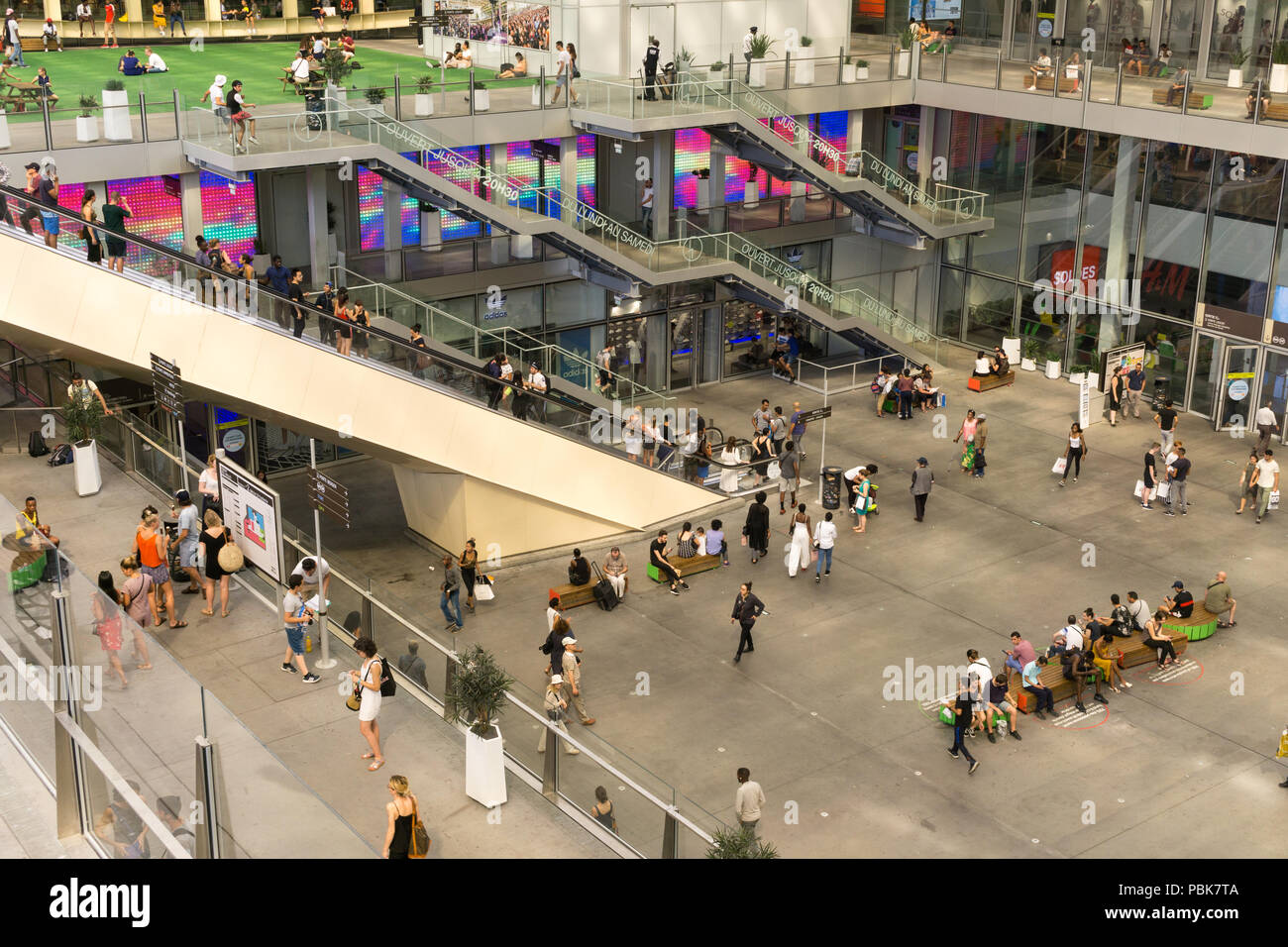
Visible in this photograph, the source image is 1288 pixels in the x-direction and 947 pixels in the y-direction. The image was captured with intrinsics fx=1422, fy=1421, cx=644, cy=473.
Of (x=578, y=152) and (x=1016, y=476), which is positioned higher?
(x=578, y=152)

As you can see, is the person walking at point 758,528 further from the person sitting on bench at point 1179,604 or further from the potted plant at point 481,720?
the potted plant at point 481,720

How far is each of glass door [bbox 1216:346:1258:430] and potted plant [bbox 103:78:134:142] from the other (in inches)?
938

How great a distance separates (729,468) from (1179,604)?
931 cm

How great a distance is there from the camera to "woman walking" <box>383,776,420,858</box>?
12.6 meters

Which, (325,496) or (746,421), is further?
(746,421)

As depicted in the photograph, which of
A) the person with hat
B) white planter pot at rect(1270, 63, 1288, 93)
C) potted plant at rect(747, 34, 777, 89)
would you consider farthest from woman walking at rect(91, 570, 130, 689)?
white planter pot at rect(1270, 63, 1288, 93)

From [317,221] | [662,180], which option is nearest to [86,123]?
[317,221]

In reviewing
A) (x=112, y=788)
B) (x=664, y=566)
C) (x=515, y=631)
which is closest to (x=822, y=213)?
(x=664, y=566)

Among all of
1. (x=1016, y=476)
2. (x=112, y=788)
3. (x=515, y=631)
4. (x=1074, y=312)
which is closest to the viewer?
(x=112, y=788)

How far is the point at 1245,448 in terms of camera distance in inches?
1235

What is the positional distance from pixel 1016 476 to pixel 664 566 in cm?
897

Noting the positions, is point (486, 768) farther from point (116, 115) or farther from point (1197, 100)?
point (1197, 100)

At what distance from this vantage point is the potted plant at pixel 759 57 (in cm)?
3278
